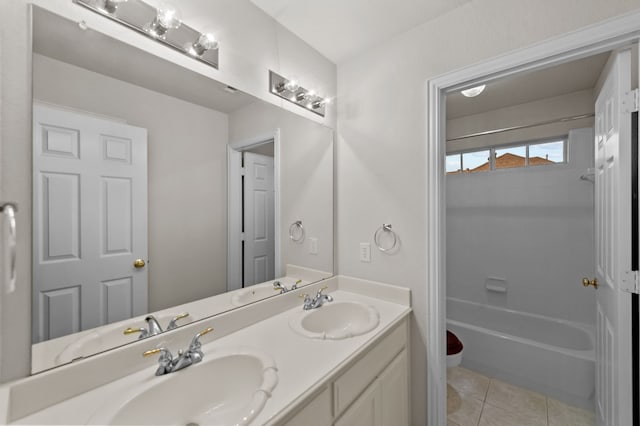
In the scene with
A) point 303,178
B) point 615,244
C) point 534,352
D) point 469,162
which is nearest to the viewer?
point 615,244

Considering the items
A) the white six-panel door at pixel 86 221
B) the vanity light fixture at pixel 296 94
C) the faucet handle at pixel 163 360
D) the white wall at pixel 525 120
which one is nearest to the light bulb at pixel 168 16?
the white six-panel door at pixel 86 221

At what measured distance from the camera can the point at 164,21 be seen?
3.31ft

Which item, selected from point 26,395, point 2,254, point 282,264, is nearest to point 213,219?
point 282,264

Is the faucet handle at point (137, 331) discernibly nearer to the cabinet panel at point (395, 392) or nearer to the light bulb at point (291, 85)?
the cabinet panel at point (395, 392)

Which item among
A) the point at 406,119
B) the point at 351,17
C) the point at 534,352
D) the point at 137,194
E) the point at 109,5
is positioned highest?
the point at 351,17

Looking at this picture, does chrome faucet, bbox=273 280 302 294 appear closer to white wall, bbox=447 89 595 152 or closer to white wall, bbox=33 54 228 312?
white wall, bbox=33 54 228 312

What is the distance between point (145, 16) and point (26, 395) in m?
1.24

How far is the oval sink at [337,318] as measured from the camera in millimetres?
1379

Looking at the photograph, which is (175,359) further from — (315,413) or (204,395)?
(315,413)

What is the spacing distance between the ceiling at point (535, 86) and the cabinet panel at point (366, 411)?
1817 millimetres

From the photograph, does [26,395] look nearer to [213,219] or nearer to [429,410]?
[213,219]

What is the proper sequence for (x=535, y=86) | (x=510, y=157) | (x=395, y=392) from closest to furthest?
(x=395, y=392), (x=535, y=86), (x=510, y=157)

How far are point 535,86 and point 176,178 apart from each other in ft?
9.37

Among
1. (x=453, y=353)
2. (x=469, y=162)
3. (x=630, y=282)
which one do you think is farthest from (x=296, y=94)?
(x=469, y=162)
